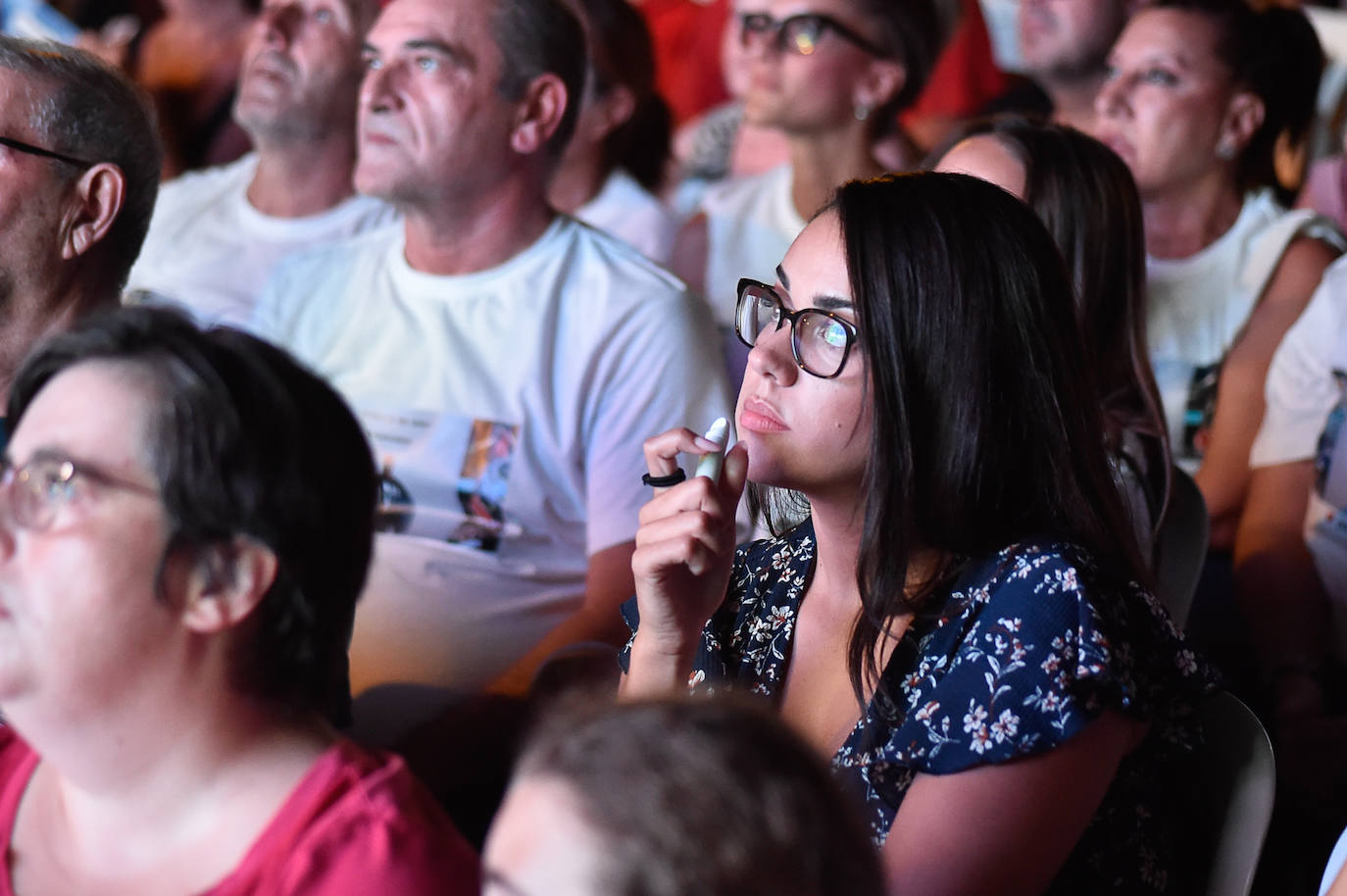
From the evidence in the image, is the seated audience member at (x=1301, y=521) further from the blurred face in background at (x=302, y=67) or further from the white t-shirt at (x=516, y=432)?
the blurred face in background at (x=302, y=67)

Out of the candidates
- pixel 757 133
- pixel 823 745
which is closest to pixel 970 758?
pixel 823 745

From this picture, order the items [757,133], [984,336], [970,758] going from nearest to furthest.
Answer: [970,758] < [984,336] < [757,133]

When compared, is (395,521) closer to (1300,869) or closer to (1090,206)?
(1090,206)

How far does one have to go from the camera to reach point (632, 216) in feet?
9.29

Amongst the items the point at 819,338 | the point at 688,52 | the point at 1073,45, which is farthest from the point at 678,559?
the point at 688,52

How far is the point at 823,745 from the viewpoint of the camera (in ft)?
3.85

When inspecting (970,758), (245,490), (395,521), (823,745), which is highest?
(245,490)

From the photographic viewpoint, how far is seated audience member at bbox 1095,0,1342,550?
2.23 m

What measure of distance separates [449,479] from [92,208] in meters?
0.59

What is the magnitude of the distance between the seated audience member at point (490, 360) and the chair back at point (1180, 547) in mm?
613

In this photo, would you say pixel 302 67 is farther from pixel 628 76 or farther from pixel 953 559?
pixel 953 559

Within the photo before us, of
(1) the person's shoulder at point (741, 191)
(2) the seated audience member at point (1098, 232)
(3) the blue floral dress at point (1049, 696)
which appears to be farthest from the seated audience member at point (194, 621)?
(1) the person's shoulder at point (741, 191)

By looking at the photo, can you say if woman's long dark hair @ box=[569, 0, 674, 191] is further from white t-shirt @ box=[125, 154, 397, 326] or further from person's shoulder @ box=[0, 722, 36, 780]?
person's shoulder @ box=[0, 722, 36, 780]

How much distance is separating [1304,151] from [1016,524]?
1.92 metres
